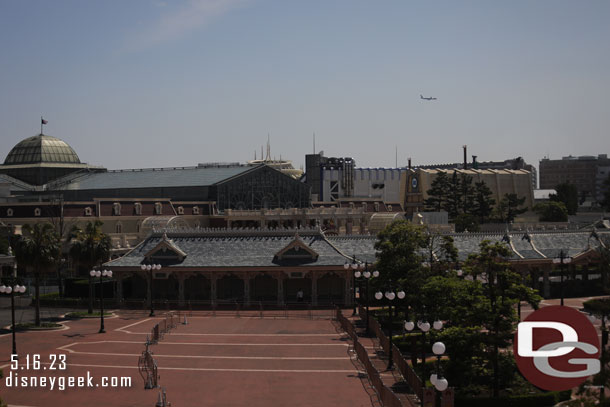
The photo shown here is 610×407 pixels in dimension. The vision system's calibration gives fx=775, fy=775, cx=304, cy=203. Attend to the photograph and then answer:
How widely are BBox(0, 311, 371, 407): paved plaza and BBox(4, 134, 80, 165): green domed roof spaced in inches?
3346

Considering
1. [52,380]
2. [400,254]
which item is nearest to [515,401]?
[52,380]

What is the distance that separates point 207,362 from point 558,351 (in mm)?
19662

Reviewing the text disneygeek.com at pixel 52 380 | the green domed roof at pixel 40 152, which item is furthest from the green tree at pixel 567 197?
the text disneygeek.com at pixel 52 380

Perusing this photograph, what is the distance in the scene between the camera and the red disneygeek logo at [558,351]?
102ft

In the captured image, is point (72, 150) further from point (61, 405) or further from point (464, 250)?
point (61, 405)

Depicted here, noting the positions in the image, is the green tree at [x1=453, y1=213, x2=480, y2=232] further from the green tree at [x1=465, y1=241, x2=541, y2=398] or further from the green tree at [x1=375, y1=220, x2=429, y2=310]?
the green tree at [x1=465, y1=241, x2=541, y2=398]

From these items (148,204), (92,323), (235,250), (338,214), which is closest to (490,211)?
(338,214)

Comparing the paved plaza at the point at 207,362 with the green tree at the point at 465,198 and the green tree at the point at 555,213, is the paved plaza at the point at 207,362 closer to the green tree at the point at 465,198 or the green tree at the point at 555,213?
the green tree at the point at 465,198

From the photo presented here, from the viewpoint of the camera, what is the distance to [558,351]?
3080 cm

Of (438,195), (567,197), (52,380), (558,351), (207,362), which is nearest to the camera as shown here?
(558,351)

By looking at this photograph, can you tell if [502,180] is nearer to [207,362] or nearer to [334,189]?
[334,189]

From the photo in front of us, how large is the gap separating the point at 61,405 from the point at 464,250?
1853 inches

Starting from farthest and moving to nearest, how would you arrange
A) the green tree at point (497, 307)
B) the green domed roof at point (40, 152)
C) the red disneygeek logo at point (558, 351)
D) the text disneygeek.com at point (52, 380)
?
the green domed roof at point (40, 152), the text disneygeek.com at point (52, 380), the green tree at point (497, 307), the red disneygeek logo at point (558, 351)

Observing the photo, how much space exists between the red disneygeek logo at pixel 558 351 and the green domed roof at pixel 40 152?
119 m
